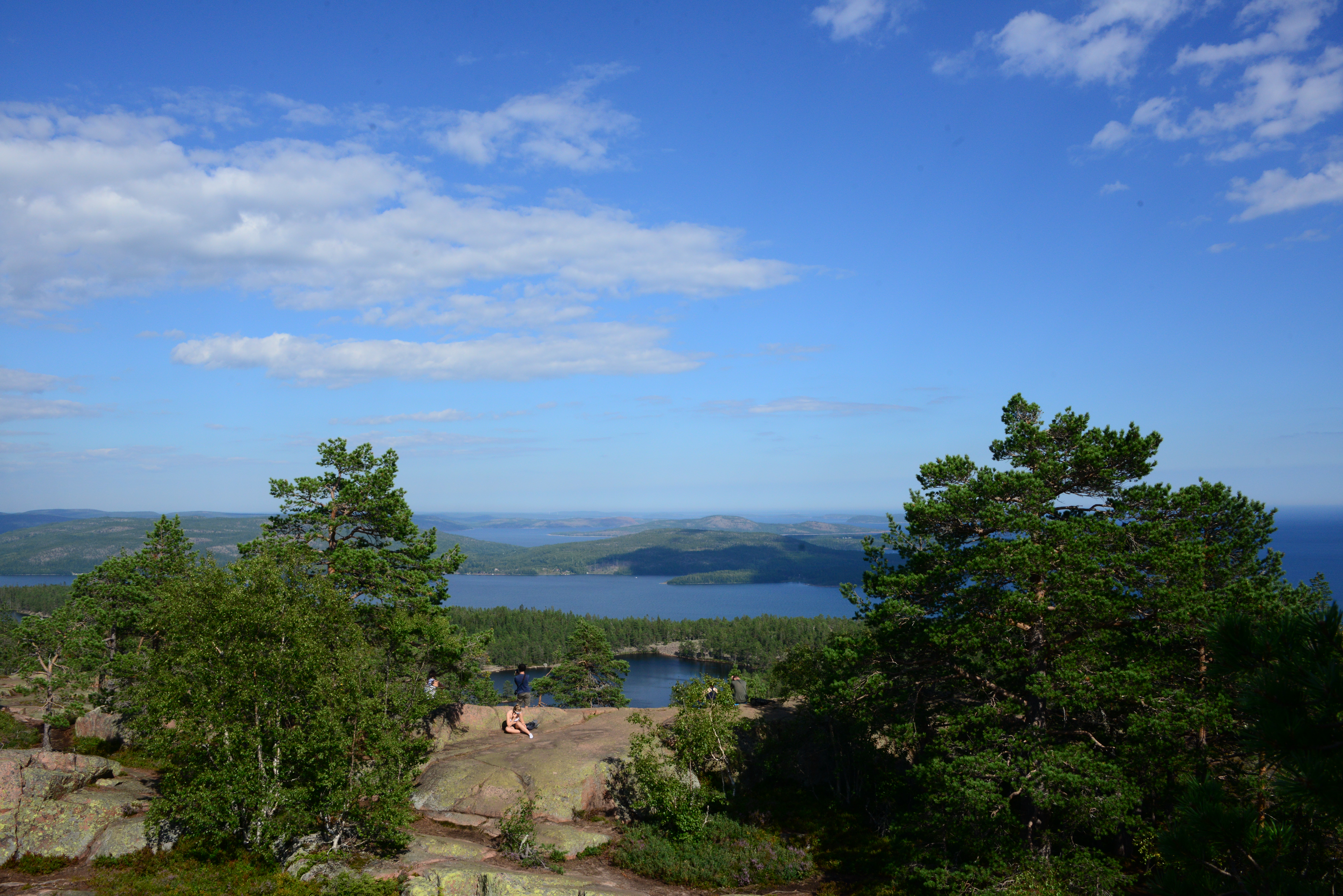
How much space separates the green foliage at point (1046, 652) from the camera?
1678 cm

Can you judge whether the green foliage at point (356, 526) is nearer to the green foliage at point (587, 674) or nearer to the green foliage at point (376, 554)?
the green foliage at point (376, 554)

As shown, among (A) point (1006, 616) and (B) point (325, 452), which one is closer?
(A) point (1006, 616)

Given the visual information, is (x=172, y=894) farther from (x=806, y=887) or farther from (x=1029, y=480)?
(x=1029, y=480)

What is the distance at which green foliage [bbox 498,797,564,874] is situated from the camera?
20.3 metres

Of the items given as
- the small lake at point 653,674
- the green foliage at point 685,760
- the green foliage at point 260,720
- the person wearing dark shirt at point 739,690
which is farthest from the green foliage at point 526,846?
the small lake at point 653,674

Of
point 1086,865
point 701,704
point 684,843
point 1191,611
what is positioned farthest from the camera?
point 701,704

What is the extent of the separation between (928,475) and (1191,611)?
7.85 metres

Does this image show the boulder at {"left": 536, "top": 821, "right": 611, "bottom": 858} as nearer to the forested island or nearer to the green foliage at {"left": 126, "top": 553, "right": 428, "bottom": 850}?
the forested island

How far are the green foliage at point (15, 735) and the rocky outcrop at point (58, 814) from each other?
13978 mm

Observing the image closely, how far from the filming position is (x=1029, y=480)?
65.2 ft

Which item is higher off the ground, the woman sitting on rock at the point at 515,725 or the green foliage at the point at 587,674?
the woman sitting on rock at the point at 515,725

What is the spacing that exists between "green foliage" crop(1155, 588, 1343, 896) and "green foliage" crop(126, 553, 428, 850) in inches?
711

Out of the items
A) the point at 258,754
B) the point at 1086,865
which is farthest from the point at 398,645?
the point at 1086,865

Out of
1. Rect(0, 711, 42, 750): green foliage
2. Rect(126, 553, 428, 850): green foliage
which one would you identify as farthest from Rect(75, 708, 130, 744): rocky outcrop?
Rect(126, 553, 428, 850): green foliage
